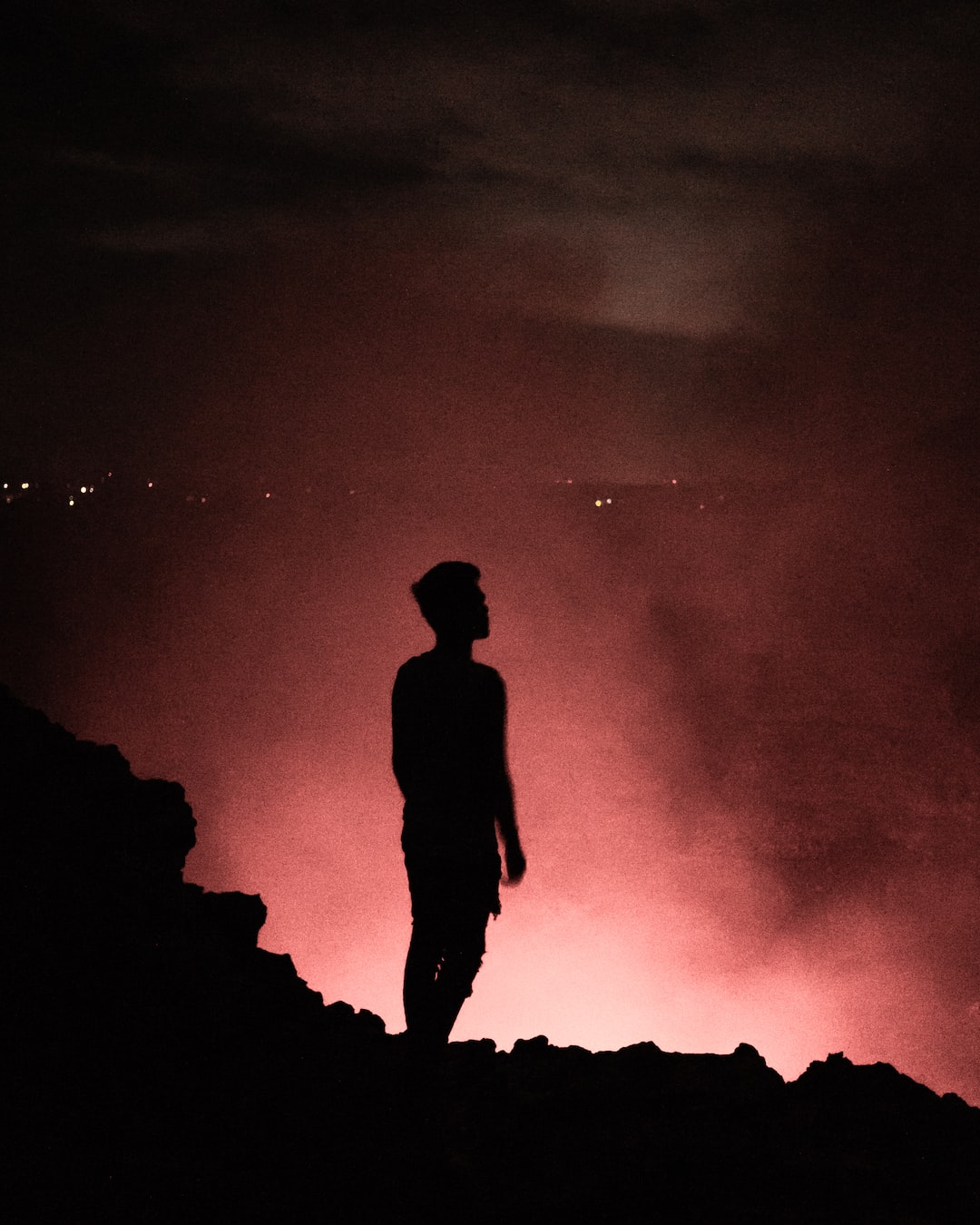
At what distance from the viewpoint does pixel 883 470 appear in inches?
5217

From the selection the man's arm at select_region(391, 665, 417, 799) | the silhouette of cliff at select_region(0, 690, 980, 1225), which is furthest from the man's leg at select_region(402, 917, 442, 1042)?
the man's arm at select_region(391, 665, 417, 799)

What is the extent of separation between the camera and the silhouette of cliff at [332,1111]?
3.60 metres

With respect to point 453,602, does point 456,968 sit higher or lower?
lower

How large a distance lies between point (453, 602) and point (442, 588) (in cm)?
6

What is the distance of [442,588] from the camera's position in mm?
3527

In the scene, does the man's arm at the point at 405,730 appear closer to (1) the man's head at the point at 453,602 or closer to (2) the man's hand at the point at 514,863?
(1) the man's head at the point at 453,602

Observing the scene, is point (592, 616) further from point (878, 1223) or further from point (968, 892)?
point (878, 1223)

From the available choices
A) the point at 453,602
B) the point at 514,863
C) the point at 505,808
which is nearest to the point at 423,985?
the point at 514,863

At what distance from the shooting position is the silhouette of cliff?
3602 millimetres

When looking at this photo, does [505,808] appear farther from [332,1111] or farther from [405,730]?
[332,1111]

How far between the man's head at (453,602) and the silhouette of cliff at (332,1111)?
1.62m

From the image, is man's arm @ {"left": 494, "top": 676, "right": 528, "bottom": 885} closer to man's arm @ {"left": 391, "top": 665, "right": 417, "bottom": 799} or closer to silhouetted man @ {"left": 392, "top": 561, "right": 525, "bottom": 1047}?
silhouetted man @ {"left": 392, "top": 561, "right": 525, "bottom": 1047}

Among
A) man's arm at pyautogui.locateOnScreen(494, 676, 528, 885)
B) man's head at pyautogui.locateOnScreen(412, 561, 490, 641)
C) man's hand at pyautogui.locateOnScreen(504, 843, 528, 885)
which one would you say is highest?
man's head at pyautogui.locateOnScreen(412, 561, 490, 641)

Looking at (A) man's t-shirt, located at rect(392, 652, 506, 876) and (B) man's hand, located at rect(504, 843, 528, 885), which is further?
(B) man's hand, located at rect(504, 843, 528, 885)
